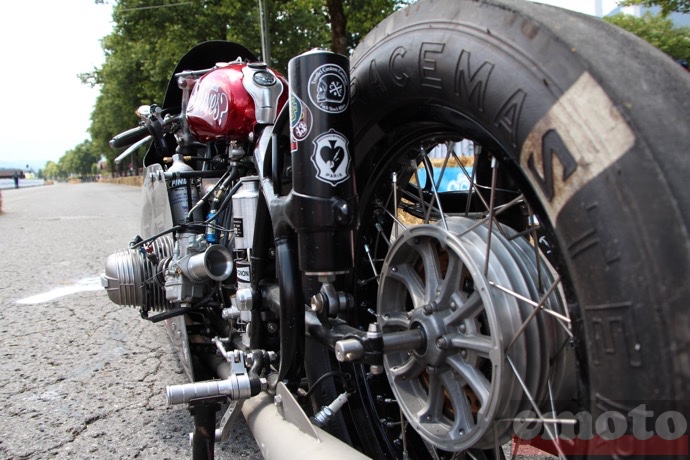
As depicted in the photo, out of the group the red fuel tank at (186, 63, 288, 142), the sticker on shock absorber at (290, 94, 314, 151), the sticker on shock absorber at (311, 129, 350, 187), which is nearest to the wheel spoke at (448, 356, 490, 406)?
the sticker on shock absorber at (311, 129, 350, 187)

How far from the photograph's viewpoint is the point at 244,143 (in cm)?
223

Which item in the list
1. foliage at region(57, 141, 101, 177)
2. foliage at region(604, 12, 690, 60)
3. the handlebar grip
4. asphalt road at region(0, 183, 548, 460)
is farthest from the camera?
foliage at region(57, 141, 101, 177)

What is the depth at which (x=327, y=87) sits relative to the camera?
1.37 metres

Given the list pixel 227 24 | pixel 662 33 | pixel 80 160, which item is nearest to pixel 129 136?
pixel 227 24

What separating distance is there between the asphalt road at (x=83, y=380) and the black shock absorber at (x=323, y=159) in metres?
1.14

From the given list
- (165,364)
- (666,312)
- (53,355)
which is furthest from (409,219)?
(53,355)

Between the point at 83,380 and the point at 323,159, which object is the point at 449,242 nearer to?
the point at 323,159

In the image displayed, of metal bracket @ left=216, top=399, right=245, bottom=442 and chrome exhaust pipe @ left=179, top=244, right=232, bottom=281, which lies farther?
chrome exhaust pipe @ left=179, top=244, right=232, bottom=281

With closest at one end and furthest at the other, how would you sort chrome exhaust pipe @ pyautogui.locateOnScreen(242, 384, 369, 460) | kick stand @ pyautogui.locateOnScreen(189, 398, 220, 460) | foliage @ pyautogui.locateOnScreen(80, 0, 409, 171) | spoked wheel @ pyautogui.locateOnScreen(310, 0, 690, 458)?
spoked wheel @ pyautogui.locateOnScreen(310, 0, 690, 458) < chrome exhaust pipe @ pyautogui.locateOnScreen(242, 384, 369, 460) < kick stand @ pyautogui.locateOnScreen(189, 398, 220, 460) < foliage @ pyautogui.locateOnScreen(80, 0, 409, 171)

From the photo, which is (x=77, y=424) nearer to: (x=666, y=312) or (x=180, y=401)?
(x=180, y=401)

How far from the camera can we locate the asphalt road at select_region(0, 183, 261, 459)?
2227 millimetres

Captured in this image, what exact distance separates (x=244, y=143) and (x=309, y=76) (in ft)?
3.00

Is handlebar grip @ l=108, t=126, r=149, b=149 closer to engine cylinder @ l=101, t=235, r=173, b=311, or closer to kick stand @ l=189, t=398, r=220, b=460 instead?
engine cylinder @ l=101, t=235, r=173, b=311

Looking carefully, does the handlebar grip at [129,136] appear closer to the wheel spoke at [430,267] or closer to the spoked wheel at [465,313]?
the spoked wheel at [465,313]
